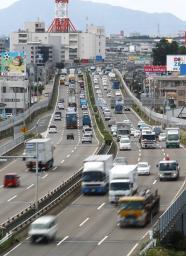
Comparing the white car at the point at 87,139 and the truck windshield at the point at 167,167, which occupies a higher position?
the truck windshield at the point at 167,167

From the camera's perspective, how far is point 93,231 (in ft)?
121

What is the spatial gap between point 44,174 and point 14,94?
228 feet

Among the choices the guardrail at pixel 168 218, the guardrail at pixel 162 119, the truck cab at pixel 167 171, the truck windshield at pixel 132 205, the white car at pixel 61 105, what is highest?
the truck windshield at pixel 132 205

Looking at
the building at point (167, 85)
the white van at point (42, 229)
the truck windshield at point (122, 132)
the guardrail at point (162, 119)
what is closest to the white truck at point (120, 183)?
the white van at point (42, 229)

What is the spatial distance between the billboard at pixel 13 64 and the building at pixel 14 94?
94cm

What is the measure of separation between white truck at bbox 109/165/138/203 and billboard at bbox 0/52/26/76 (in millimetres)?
86369

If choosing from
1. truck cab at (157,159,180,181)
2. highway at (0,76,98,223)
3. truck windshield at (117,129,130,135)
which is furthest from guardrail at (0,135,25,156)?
truck cab at (157,159,180,181)

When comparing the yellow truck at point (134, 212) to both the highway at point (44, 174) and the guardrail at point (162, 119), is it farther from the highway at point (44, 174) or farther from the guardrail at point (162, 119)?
the guardrail at point (162, 119)

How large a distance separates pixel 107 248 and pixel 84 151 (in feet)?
128

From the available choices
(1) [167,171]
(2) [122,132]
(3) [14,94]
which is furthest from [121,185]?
(3) [14,94]

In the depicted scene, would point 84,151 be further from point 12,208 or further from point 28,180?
point 12,208

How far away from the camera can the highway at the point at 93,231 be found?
32844mm

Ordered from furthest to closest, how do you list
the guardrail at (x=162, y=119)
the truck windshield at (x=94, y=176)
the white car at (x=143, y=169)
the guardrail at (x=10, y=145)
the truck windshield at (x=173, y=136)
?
the guardrail at (x=162, y=119)
the truck windshield at (x=173, y=136)
the guardrail at (x=10, y=145)
the white car at (x=143, y=169)
the truck windshield at (x=94, y=176)

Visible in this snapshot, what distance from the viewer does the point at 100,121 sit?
371 feet
